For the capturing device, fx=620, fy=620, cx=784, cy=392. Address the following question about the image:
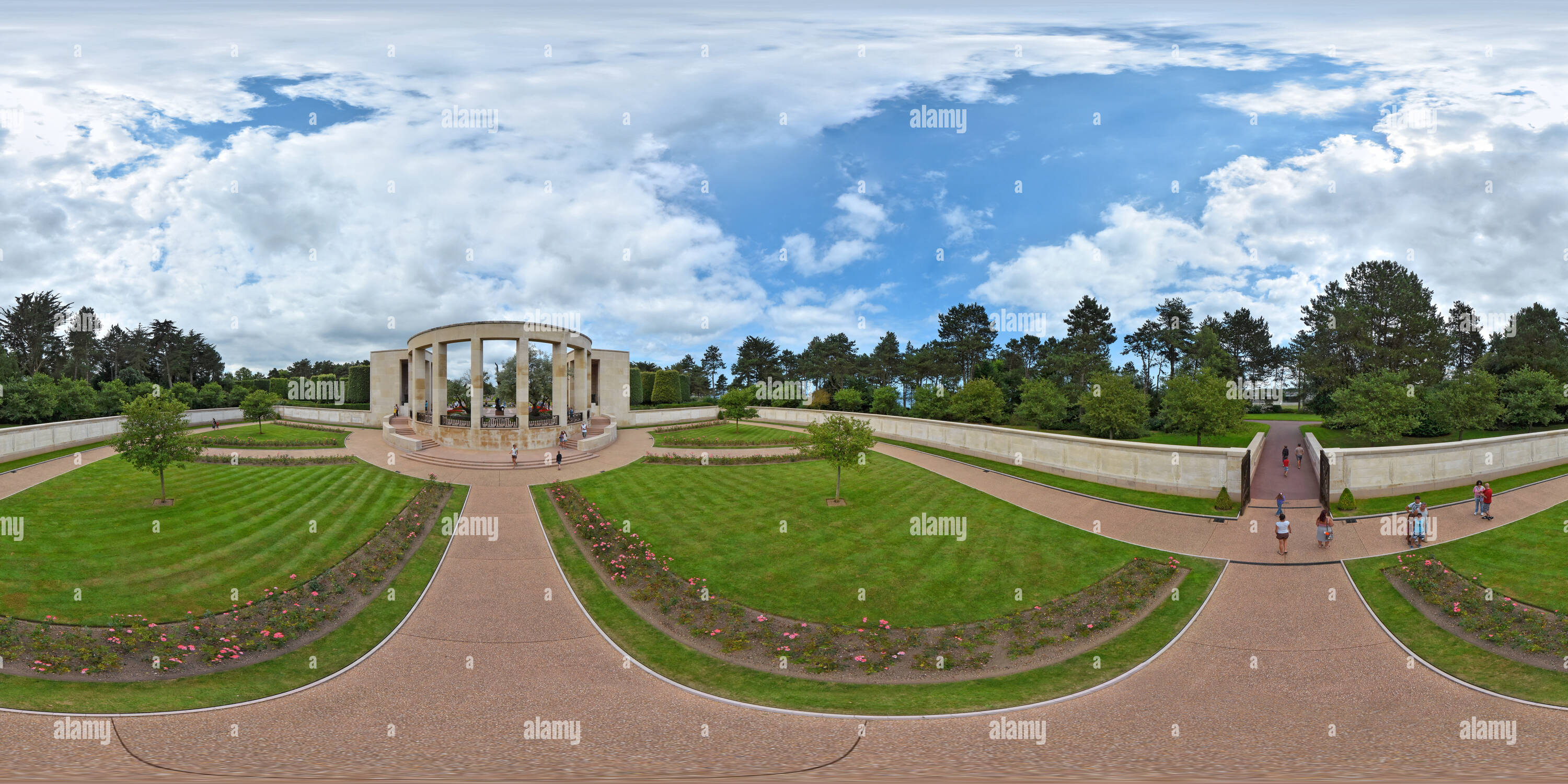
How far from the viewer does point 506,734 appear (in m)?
9.48

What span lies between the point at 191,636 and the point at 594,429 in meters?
30.0

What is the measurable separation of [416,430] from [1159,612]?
41.1 meters

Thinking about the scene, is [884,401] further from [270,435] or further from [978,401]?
[270,435]

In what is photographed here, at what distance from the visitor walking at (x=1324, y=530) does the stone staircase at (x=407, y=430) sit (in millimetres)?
39092

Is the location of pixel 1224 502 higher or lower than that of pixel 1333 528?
higher

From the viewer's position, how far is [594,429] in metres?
42.4

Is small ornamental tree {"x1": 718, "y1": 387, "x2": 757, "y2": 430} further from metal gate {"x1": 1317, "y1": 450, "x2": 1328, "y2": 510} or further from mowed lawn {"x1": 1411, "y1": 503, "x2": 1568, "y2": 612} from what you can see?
mowed lawn {"x1": 1411, "y1": 503, "x2": 1568, "y2": 612}

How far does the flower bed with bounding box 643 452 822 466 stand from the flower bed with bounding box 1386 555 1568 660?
72.0 feet

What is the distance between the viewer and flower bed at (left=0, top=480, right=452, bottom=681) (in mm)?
11445

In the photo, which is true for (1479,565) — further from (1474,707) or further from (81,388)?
(81,388)

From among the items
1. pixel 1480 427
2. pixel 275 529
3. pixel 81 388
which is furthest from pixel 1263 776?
pixel 81 388

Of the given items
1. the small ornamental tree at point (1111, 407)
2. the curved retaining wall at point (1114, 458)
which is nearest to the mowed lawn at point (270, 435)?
the curved retaining wall at point (1114, 458)

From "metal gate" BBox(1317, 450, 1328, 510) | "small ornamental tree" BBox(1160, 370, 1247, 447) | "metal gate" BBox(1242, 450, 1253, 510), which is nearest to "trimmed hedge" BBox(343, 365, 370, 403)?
"small ornamental tree" BBox(1160, 370, 1247, 447)

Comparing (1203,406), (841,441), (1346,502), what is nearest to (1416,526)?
(1346,502)
